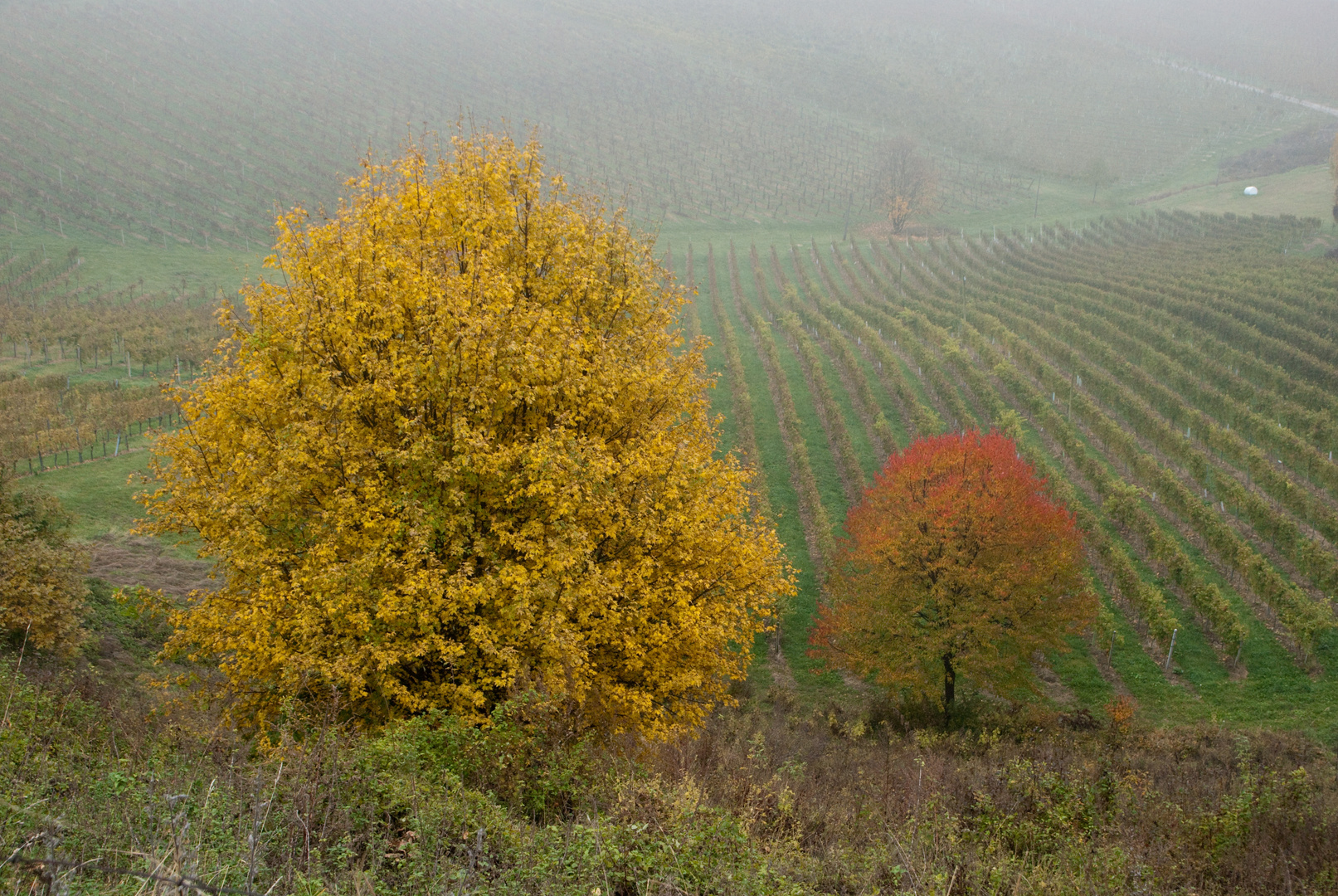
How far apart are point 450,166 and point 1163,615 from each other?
85.1 ft

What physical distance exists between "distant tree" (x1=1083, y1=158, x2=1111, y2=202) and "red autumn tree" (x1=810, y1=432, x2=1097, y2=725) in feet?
364

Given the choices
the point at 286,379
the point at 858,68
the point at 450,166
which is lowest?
the point at 286,379

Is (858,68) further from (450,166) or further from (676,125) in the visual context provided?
(450,166)

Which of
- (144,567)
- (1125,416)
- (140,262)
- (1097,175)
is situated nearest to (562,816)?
(144,567)

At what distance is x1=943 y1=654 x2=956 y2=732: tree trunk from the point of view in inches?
936

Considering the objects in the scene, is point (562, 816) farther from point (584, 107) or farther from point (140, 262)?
point (584, 107)

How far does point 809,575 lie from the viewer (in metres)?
32.0

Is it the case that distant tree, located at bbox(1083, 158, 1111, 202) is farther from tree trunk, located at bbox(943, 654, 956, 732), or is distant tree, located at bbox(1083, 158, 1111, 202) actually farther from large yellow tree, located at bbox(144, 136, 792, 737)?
large yellow tree, located at bbox(144, 136, 792, 737)

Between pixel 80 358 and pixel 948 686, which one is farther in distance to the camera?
pixel 80 358

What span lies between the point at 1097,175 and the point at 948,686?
119231mm

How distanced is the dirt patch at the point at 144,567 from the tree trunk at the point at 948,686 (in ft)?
71.3

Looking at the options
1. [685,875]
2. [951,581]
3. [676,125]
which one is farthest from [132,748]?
[676,125]

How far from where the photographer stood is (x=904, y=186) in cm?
9681

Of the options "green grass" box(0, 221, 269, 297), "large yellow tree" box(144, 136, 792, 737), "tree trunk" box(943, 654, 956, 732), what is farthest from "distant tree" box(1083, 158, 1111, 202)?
"large yellow tree" box(144, 136, 792, 737)
